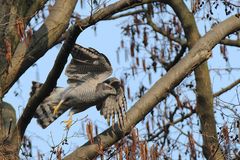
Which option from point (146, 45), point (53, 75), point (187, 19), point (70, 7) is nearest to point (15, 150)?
point (53, 75)

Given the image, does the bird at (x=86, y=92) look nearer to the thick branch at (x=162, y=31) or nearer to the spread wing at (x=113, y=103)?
the spread wing at (x=113, y=103)

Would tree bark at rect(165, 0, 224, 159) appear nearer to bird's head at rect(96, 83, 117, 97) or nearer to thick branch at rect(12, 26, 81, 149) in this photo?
bird's head at rect(96, 83, 117, 97)

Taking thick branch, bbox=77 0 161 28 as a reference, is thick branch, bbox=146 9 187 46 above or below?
above

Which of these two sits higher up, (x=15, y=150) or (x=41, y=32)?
(x=41, y=32)

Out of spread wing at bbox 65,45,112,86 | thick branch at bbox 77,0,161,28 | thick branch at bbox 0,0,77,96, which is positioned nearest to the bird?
spread wing at bbox 65,45,112,86

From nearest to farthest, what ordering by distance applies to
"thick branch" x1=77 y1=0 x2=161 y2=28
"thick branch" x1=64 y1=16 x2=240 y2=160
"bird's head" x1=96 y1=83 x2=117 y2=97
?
"thick branch" x1=77 y1=0 x2=161 y2=28 → "thick branch" x1=64 y1=16 x2=240 y2=160 → "bird's head" x1=96 y1=83 x2=117 y2=97

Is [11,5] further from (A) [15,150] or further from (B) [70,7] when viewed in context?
(A) [15,150]

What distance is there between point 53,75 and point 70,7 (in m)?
1.24

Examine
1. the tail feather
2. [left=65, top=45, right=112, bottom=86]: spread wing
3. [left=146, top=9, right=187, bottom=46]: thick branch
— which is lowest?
the tail feather

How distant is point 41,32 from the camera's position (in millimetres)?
6449

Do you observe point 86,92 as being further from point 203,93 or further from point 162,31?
point 162,31

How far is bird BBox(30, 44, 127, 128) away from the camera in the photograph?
706 cm

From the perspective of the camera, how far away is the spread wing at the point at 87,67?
271 inches

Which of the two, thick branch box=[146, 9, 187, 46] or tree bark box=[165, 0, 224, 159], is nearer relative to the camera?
tree bark box=[165, 0, 224, 159]
